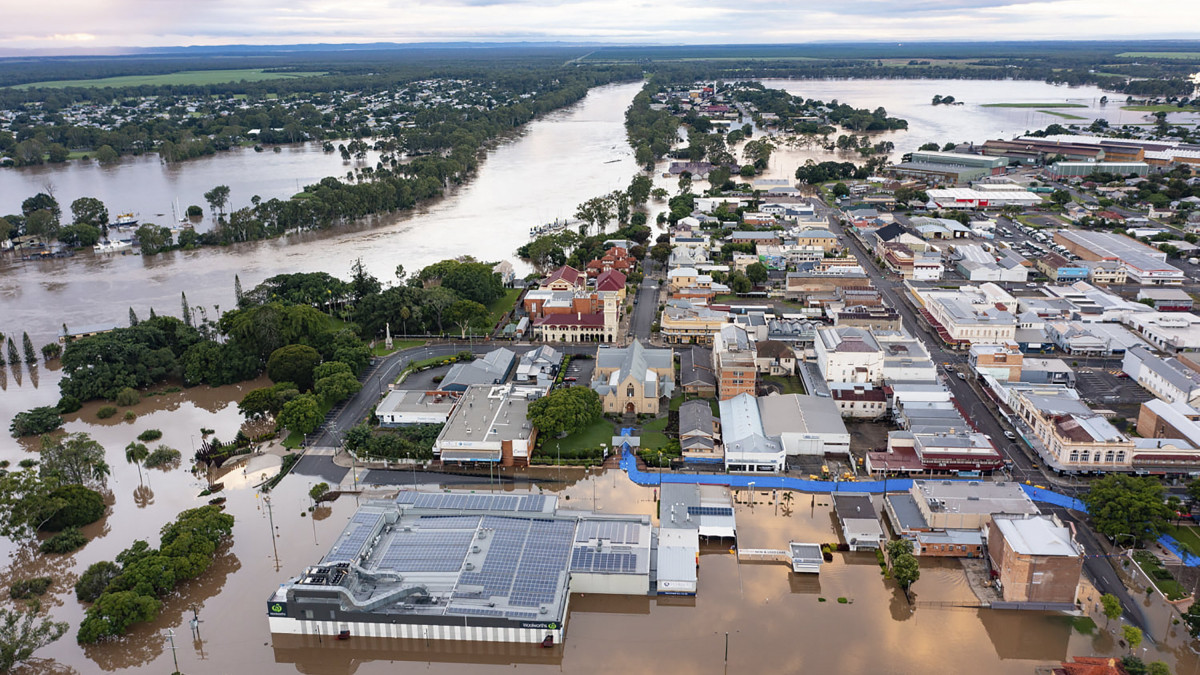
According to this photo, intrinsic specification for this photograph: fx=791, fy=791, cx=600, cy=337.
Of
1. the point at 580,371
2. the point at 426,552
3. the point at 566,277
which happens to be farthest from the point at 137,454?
the point at 566,277

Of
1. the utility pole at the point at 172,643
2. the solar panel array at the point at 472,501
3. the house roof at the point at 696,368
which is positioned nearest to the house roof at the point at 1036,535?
the solar panel array at the point at 472,501

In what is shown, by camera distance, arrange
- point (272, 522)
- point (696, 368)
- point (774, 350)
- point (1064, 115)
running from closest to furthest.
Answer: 1. point (272, 522)
2. point (696, 368)
3. point (774, 350)
4. point (1064, 115)

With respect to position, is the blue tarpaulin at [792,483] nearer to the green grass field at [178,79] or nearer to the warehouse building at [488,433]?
the warehouse building at [488,433]

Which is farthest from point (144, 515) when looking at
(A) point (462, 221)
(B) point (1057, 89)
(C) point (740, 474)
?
(B) point (1057, 89)

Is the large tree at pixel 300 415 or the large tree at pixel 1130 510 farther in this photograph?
the large tree at pixel 300 415

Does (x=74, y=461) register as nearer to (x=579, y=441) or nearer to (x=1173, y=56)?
(x=579, y=441)

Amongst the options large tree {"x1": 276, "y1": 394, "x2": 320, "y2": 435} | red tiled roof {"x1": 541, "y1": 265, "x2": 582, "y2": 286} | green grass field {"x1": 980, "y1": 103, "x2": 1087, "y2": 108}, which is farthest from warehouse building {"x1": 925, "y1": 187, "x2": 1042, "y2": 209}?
green grass field {"x1": 980, "y1": 103, "x2": 1087, "y2": 108}
